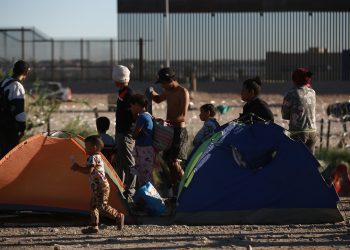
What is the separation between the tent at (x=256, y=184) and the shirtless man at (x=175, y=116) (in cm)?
109

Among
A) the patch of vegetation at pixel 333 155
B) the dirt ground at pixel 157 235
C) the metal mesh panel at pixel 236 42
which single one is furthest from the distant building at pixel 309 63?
the dirt ground at pixel 157 235

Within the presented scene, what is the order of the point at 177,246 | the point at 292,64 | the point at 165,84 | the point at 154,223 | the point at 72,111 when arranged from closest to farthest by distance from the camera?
the point at 177,246
the point at 154,223
the point at 165,84
the point at 72,111
the point at 292,64

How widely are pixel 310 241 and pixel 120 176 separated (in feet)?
10.9

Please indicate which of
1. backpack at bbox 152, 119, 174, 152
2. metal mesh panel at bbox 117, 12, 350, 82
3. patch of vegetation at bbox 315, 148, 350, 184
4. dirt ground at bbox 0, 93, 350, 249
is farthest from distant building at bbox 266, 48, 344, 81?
dirt ground at bbox 0, 93, 350, 249

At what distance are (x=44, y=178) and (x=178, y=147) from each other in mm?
1698

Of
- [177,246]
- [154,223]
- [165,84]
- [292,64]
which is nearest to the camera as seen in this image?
[177,246]

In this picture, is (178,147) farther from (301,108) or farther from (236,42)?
(236,42)

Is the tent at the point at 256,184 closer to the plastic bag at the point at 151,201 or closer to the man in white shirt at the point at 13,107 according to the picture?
the plastic bag at the point at 151,201

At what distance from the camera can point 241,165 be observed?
37.2 ft

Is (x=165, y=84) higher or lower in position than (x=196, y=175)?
higher

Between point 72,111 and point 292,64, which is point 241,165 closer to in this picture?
point 72,111

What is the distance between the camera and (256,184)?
37.0 feet

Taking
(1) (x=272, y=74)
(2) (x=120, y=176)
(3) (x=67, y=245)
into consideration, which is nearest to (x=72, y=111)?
(1) (x=272, y=74)

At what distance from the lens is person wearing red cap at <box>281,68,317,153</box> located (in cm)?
1223
